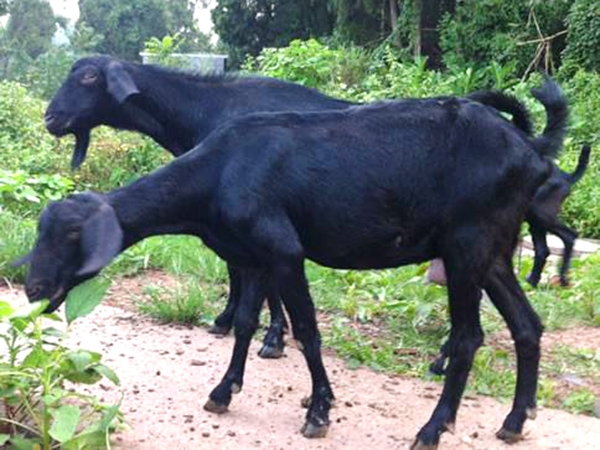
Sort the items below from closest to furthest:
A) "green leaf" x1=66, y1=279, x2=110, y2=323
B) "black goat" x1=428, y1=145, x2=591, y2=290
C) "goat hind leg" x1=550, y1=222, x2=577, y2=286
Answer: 1. "green leaf" x1=66, y1=279, x2=110, y2=323
2. "black goat" x1=428, y1=145, x2=591, y2=290
3. "goat hind leg" x1=550, y1=222, x2=577, y2=286

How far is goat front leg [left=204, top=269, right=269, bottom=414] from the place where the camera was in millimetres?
4492

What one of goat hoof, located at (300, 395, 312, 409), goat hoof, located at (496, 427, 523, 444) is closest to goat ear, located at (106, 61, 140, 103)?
goat hoof, located at (300, 395, 312, 409)

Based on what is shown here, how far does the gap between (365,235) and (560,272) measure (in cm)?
240

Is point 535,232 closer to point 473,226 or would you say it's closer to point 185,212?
point 473,226

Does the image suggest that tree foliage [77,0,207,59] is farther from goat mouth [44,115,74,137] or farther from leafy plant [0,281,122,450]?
leafy plant [0,281,122,450]

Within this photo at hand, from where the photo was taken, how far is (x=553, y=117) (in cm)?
453

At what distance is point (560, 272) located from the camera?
6.12 metres

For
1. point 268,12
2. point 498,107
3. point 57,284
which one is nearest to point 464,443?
point 498,107

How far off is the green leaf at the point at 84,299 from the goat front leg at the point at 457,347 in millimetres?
1472

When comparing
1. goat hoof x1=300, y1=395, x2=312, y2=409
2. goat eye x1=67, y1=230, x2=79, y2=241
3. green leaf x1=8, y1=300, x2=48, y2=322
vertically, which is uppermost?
goat eye x1=67, y1=230, x2=79, y2=241

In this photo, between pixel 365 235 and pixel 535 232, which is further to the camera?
pixel 535 232

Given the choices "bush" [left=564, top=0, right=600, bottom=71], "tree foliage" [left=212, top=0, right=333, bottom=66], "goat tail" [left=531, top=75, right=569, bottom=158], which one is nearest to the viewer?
"goat tail" [left=531, top=75, right=569, bottom=158]

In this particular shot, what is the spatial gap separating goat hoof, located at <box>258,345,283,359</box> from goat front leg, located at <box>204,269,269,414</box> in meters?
0.73

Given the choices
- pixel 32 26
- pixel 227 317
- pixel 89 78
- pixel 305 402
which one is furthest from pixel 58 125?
pixel 32 26
